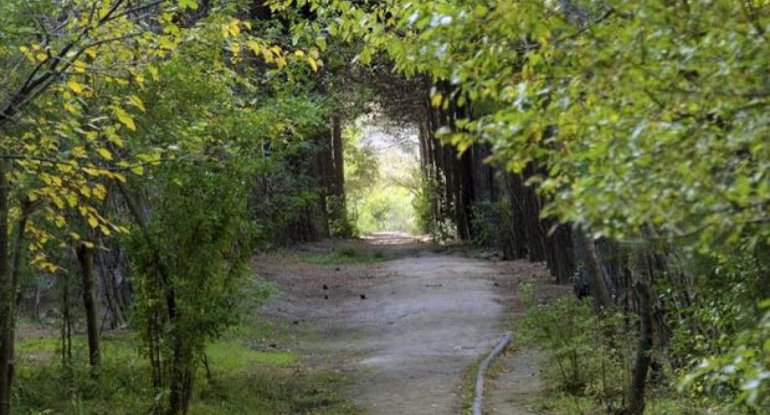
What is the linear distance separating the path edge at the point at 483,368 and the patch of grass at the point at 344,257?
1523 cm

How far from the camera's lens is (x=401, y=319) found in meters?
18.5

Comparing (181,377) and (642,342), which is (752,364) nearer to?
(642,342)

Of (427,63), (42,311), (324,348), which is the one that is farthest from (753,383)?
(42,311)

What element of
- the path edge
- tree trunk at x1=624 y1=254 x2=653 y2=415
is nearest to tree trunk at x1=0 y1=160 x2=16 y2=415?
the path edge

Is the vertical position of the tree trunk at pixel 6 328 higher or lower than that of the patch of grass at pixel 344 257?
lower

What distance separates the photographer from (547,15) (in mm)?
4680

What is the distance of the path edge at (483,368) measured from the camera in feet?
33.7

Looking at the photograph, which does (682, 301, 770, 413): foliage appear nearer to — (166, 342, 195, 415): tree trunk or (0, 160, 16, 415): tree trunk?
(166, 342, 195, 415): tree trunk

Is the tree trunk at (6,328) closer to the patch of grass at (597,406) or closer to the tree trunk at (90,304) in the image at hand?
the tree trunk at (90,304)

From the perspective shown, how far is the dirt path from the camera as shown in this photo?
466 inches

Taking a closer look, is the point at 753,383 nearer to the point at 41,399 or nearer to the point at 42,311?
the point at 41,399

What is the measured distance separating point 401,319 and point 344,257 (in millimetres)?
14395

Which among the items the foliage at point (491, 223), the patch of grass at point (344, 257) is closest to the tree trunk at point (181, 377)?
the patch of grass at point (344, 257)

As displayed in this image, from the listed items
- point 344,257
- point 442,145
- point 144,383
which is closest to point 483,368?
point 144,383
